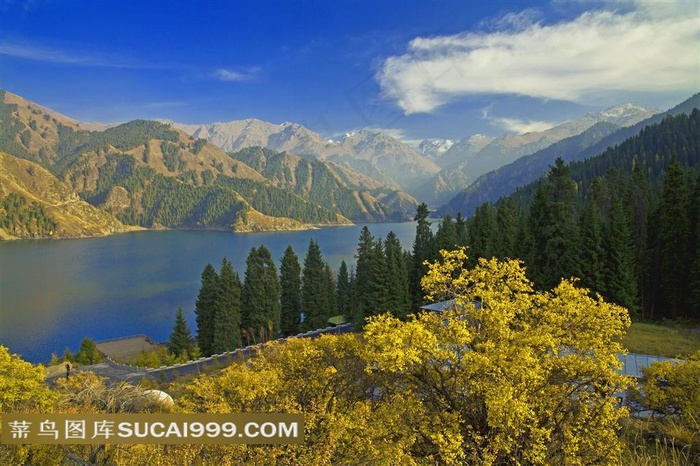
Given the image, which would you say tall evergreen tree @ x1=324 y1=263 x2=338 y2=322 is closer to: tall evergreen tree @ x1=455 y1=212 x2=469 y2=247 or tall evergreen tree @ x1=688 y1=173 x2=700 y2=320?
tall evergreen tree @ x1=455 y1=212 x2=469 y2=247

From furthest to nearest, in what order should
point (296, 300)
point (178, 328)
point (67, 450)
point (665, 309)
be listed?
point (296, 300) → point (178, 328) → point (665, 309) → point (67, 450)

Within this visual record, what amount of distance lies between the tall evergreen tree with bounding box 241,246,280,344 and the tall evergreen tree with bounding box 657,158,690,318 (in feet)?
155

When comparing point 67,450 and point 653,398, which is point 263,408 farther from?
point 653,398

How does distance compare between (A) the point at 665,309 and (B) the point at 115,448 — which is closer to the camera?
(B) the point at 115,448

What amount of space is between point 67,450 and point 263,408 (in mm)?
6470

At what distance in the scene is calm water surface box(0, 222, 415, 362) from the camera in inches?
2955

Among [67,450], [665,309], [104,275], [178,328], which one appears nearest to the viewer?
[67,450]

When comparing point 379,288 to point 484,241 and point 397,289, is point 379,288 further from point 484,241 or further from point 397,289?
point 484,241

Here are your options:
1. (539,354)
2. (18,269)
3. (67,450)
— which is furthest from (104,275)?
(539,354)

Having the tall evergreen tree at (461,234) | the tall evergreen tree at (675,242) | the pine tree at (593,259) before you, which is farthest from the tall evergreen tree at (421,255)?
the tall evergreen tree at (675,242)

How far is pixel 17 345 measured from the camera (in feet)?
223

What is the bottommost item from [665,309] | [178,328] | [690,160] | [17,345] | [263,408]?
[17,345]

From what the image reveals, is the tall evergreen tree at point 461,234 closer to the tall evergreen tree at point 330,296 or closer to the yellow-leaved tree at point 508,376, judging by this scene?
the tall evergreen tree at point 330,296

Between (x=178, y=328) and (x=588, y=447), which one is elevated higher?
(x=588, y=447)
